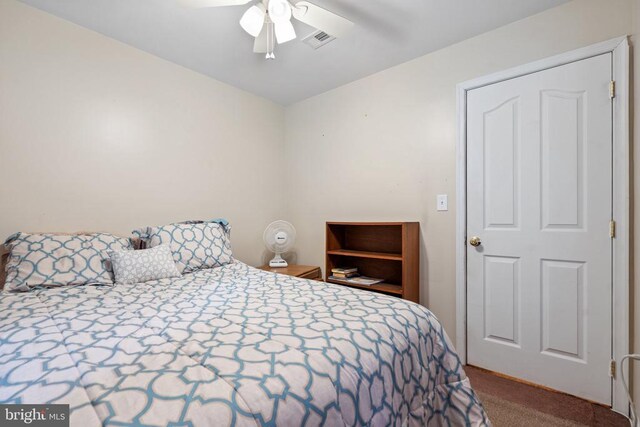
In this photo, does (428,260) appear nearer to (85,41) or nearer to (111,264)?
(111,264)

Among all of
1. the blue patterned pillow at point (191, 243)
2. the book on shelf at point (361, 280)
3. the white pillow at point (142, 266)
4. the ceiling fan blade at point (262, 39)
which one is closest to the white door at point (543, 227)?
the book on shelf at point (361, 280)

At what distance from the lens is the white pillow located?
1642mm

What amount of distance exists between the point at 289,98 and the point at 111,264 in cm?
231

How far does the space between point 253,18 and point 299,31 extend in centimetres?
52

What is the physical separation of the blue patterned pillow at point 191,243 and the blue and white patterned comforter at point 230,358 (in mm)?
477

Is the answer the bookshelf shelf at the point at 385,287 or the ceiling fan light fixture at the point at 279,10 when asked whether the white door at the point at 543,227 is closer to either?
the bookshelf shelf at the point at 385,287

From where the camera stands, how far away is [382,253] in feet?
8.37

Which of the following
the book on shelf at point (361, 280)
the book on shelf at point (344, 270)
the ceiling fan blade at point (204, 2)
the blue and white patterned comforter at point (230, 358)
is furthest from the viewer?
the book on shelf at point (344, 270)

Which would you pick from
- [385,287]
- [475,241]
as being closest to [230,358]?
[385,287]

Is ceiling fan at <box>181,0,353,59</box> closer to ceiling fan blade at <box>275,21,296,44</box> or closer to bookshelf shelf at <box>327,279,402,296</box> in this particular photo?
ceiling fan blade at <box>275,21,296,44</box>

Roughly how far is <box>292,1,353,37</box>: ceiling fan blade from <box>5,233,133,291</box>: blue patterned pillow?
1751mm

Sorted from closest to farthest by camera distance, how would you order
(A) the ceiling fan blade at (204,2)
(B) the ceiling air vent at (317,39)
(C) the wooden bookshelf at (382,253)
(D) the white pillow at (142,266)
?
1. (A) the ceiling fan blade at (204,2)
2. (D) the white pillow at (142,266)
3. (B) the ceiling air vent at (317,39)
4. (C) the wooden bookshelf at (382,253)

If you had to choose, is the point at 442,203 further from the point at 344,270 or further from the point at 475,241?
the point at 344,270

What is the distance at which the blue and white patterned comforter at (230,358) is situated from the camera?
60 cm
